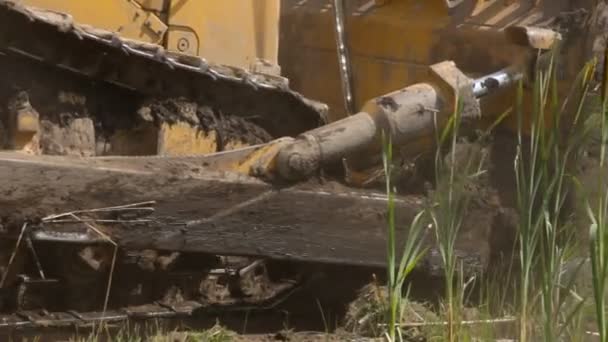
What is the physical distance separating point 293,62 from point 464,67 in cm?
136

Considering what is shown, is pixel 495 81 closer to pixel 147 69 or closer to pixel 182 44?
pixel 182 44

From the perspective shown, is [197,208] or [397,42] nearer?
[197,208]

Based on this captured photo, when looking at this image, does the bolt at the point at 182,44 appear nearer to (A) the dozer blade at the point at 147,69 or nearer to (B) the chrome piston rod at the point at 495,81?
(A) the dozer blade at the point at 147,69

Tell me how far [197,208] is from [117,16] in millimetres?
1058

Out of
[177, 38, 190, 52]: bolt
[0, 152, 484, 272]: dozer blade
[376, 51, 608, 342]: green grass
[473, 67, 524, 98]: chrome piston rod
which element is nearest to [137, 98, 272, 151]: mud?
[177, 38, 190, 52]: bolt

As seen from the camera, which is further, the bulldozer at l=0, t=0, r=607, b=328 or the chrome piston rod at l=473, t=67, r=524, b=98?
the chrome piston rod at l=473, t=67, r=524, b=98

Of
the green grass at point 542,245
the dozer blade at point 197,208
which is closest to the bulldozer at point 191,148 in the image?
the dozer blade at point 197,208

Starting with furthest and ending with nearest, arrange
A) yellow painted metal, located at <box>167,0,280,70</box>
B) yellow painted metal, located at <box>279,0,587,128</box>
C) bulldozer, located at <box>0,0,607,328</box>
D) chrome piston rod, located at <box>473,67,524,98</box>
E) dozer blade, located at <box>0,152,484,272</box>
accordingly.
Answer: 1. yellow painted metal, located at <box>279,0,587,128</box>
2. chrome piston rod, located at <box>473,67,524,98</box>
3. yellow painted metal, located at <box>167,0,280,70</box>
4. bulldozer, located at <box>0,0,607,328</box>
5. dozer blade, located at <box>0,152,484,272</box>

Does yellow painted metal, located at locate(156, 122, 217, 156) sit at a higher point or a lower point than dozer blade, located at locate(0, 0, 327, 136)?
lower

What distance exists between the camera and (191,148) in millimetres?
5711

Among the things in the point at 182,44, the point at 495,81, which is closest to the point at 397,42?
the point at 495,81

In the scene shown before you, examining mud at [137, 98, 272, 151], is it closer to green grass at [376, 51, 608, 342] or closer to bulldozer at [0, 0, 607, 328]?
bulldozer at [0, 0, 607, 328]

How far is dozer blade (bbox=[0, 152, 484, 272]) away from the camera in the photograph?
4.68 metres

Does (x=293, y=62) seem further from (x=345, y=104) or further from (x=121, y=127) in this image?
(x=121, y=127)
